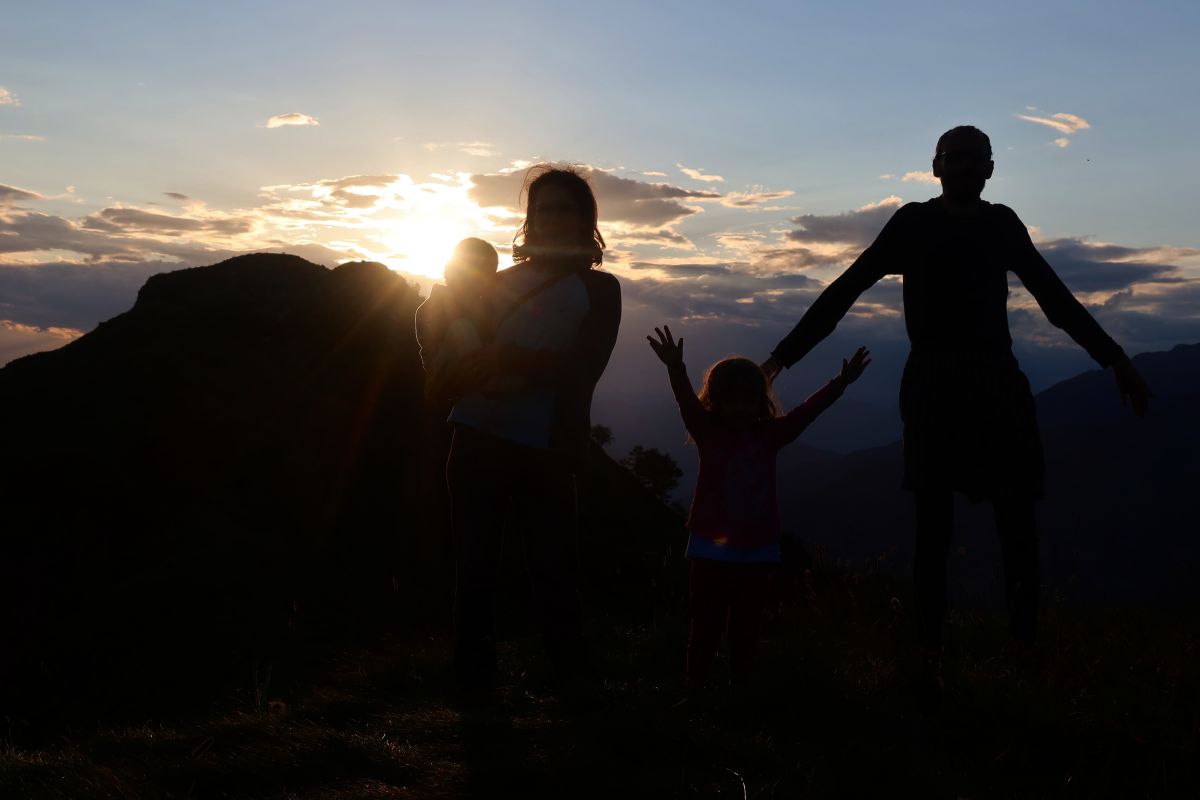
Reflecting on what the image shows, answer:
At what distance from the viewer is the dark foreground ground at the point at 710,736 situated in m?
2.91

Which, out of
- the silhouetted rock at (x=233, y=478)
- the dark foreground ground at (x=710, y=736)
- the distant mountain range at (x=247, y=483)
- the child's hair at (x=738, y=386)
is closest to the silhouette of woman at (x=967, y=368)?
the child's hair at (x=738, y=386)

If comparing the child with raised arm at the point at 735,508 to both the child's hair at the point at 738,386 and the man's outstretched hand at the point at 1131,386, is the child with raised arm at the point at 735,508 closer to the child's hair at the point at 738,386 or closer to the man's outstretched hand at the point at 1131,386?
the child's hair at the point at 738,386

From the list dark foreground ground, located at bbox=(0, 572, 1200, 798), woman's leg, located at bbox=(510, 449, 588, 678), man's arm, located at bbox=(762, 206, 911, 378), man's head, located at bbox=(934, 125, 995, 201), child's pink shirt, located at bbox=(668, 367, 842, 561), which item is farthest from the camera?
man's arm, located at bbox=(762, 206, 911, 378)

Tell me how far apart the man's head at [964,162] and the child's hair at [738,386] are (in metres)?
A: 1.40

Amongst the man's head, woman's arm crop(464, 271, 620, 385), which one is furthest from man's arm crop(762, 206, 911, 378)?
woman's arm crop(464, 271, 620, 385)

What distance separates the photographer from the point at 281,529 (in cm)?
1021

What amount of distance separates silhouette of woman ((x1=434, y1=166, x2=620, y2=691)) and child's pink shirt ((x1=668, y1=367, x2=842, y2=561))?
553 mm

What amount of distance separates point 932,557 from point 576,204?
2.51 metres

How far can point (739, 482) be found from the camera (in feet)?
14.0

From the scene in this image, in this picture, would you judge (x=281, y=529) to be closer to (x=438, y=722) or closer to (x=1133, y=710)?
(x=438, y=722)

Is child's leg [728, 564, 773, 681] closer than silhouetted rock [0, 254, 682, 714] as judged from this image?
Yes

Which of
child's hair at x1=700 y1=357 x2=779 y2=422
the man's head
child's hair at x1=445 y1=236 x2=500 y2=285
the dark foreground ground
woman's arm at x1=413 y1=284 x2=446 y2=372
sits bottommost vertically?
the dark foreground ground

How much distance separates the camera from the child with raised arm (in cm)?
424

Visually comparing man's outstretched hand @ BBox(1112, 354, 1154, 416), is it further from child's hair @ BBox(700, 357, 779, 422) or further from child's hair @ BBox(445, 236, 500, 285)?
child's hair @ BBox(445, 236, 500, 285)
